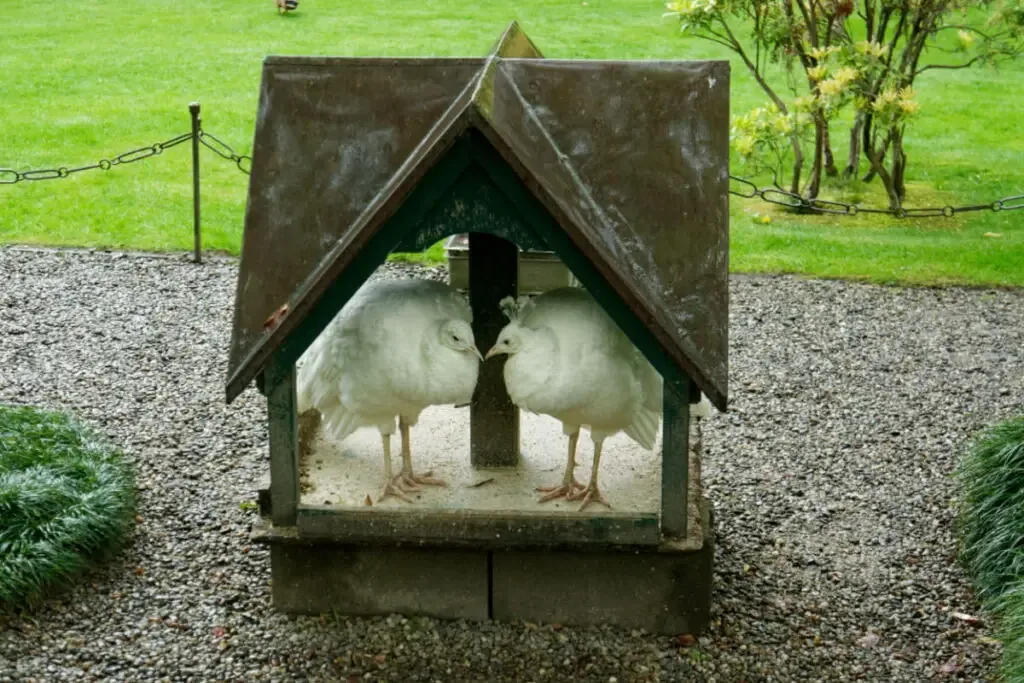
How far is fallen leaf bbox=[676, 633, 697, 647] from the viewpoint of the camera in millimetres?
5309

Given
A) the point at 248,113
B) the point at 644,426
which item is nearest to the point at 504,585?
the point at 644,426

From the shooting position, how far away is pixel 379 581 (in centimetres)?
539

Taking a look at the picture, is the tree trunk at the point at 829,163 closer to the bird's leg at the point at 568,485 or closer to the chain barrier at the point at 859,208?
the chain barrier at the point at 859,208

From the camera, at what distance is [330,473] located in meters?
5.75

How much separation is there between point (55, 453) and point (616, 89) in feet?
10.9

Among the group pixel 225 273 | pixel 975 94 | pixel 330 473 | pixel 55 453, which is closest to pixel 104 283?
pixel 225 273

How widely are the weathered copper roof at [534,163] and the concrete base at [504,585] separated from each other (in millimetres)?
961

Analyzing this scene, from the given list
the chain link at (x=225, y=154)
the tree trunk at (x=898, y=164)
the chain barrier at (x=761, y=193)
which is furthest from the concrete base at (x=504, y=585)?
the tree trunk at (x=898, y=164)

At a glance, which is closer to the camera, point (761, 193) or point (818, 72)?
point (761, 193)

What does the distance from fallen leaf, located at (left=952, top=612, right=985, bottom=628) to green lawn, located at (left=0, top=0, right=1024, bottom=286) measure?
494 cm

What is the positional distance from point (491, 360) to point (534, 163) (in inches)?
49.8

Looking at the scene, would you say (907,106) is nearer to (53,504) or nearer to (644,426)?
(644,426)

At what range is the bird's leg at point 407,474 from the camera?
216 inches

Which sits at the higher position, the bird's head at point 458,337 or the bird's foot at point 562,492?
the bird's head at point 458,337
